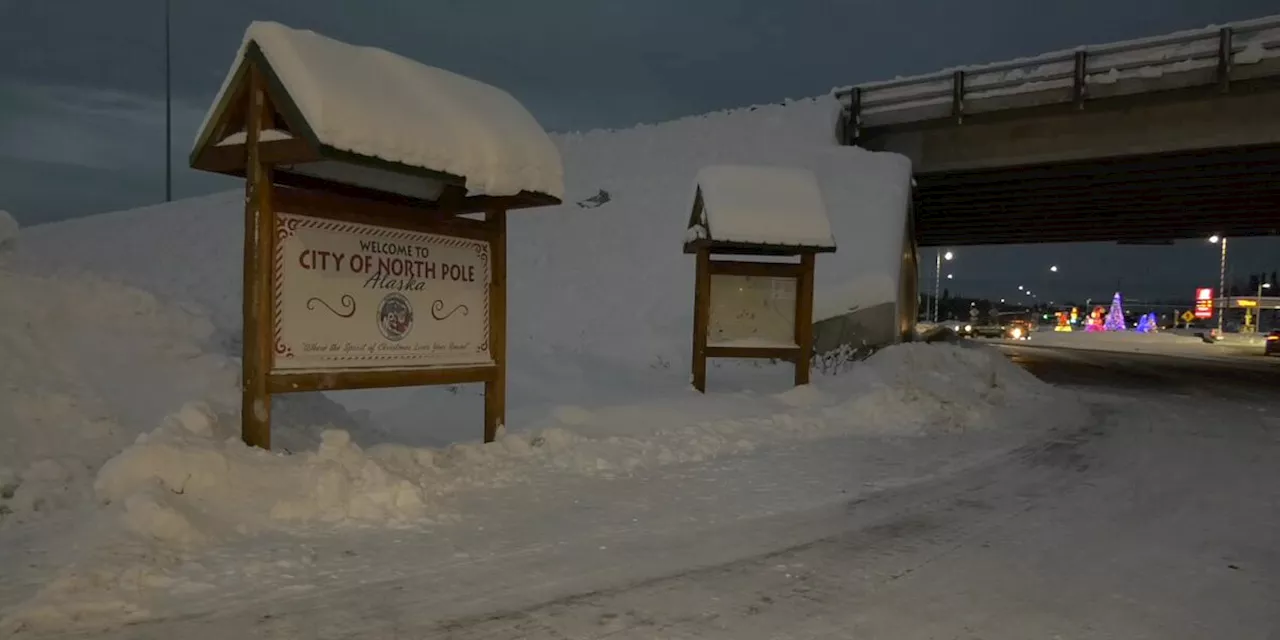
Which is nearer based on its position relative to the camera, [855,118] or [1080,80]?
[1080,80]

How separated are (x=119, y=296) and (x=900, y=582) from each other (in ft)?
26.3

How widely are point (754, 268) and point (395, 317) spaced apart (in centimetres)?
675

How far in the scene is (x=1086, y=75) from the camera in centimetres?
2020

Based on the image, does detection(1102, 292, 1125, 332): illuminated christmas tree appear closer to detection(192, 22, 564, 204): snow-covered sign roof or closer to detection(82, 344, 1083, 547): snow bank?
detection(82, 344, 1083, 547): snow bank

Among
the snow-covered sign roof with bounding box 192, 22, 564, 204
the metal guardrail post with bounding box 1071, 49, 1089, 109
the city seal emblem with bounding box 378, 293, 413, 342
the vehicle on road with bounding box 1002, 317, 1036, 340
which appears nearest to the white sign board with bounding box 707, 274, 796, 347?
the snow-covered sign roof with bounding box 192, 22, 564, 204

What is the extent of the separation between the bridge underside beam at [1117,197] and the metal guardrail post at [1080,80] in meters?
1.53

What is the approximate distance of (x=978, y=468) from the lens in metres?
8.55

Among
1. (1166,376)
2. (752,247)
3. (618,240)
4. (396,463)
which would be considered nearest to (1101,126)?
(1166,376)

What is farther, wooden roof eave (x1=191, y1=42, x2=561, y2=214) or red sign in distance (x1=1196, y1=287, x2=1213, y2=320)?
red sign in distance (x1=1196, y1=287, x2=1213, y2=320)

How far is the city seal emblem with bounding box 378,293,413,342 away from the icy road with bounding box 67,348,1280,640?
2574 mm

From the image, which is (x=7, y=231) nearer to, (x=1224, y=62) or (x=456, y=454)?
(x=456, y=454)

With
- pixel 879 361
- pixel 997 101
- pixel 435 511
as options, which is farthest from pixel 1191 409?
pixel 435 511

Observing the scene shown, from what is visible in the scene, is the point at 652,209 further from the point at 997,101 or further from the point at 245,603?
the point at 245,603

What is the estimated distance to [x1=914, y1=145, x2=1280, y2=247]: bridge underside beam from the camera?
21.1m
